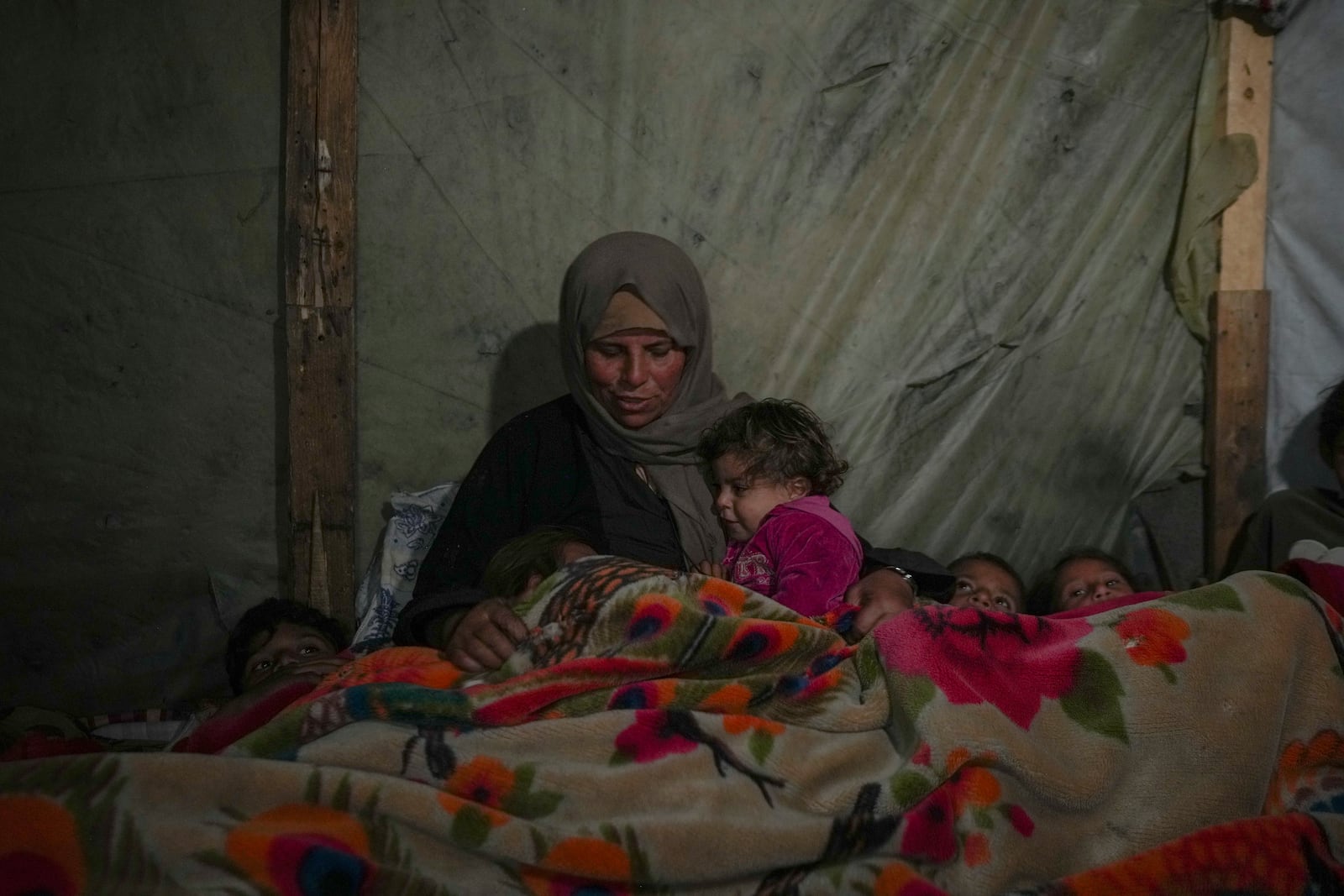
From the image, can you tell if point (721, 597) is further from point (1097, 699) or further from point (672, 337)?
point (672, 337)

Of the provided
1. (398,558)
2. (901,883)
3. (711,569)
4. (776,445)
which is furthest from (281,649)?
(901,883)

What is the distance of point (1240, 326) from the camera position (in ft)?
9.70

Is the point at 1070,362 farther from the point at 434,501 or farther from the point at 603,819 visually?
the point at 603,819

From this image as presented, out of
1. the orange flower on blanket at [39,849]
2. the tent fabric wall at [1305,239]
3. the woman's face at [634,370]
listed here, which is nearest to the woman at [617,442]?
the woman's face at [634,370]

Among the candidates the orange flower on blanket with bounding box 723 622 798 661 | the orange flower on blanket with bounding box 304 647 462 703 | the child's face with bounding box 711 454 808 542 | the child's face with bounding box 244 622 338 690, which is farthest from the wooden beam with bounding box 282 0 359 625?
the orange flower on blanket with bounding box 723 622 798 661

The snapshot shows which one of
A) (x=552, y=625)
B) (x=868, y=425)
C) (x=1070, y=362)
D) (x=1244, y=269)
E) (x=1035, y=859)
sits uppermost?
(x=1244, y=269)

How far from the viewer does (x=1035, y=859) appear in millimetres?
1434

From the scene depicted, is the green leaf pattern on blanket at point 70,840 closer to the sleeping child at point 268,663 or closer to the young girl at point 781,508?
the sleeping child at point 268,663

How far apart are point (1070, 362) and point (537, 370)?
154 cm

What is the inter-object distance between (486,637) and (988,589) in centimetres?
145

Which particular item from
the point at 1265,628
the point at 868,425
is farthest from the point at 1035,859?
the point at 868,425

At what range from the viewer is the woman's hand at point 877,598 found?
1.87 m

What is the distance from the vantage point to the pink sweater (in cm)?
204

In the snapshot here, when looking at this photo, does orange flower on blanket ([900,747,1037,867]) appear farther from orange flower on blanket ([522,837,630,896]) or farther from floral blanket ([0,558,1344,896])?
orange flower on blanket ([522,837,630,896])
